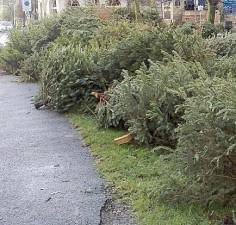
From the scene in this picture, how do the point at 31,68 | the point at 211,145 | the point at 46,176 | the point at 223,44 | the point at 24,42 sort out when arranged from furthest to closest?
1. the point at 24,42
2. the point at 31,68
3. the point at 223,44
4. the point at 46,176
5. the point at 211,145

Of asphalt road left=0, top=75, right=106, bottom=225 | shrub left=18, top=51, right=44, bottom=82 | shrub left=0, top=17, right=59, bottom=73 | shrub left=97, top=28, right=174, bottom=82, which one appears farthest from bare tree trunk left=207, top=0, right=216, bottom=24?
asphalt road left=0, top=75, right=106, bottom=225

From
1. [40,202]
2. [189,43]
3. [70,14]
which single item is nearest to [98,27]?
[70,14]

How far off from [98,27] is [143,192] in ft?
35.9

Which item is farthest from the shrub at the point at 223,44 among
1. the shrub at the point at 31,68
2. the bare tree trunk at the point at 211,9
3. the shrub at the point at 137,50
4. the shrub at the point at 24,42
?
the bare tree trunk at the point at 211,9

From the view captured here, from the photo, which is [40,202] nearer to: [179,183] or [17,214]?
[17,214]

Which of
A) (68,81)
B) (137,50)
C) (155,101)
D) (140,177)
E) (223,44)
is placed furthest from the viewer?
(223,44)

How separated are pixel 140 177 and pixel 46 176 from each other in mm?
1211

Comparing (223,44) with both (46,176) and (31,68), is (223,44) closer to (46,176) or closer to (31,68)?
(31,68)

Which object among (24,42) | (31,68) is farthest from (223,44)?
(24,42)

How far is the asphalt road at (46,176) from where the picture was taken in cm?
532

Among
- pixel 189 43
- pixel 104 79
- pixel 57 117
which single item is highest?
pixel 189 43

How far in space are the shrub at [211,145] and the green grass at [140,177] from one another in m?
0.22

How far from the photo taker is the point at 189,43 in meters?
10.3

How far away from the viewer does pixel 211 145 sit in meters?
4.82
